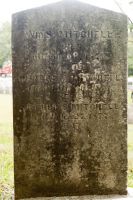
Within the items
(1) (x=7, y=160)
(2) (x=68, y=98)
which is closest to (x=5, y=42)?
(1) (x=7, y=160)

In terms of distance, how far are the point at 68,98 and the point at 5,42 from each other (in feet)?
113

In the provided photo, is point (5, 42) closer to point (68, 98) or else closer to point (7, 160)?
point (7, 160)

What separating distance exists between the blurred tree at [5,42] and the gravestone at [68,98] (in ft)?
111

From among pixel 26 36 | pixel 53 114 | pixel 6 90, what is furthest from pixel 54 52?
pixel 6 90

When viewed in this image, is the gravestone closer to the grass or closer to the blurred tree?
the grass

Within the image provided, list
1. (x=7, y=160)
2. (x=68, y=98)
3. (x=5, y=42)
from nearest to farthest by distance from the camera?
(x=68, y=98)
(x=7, y=160)
(x=5, y=42)

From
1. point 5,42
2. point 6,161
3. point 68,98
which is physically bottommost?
point 6,161

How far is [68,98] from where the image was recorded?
564 centimetres

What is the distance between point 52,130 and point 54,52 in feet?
3.52

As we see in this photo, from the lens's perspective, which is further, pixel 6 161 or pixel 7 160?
pixel 7 160

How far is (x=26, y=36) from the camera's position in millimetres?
5551

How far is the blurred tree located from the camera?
128ft

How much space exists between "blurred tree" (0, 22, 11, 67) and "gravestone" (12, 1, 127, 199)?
111ft

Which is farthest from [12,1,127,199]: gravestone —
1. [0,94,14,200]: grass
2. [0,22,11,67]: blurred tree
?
[0,22,11,67]: blurred tree
